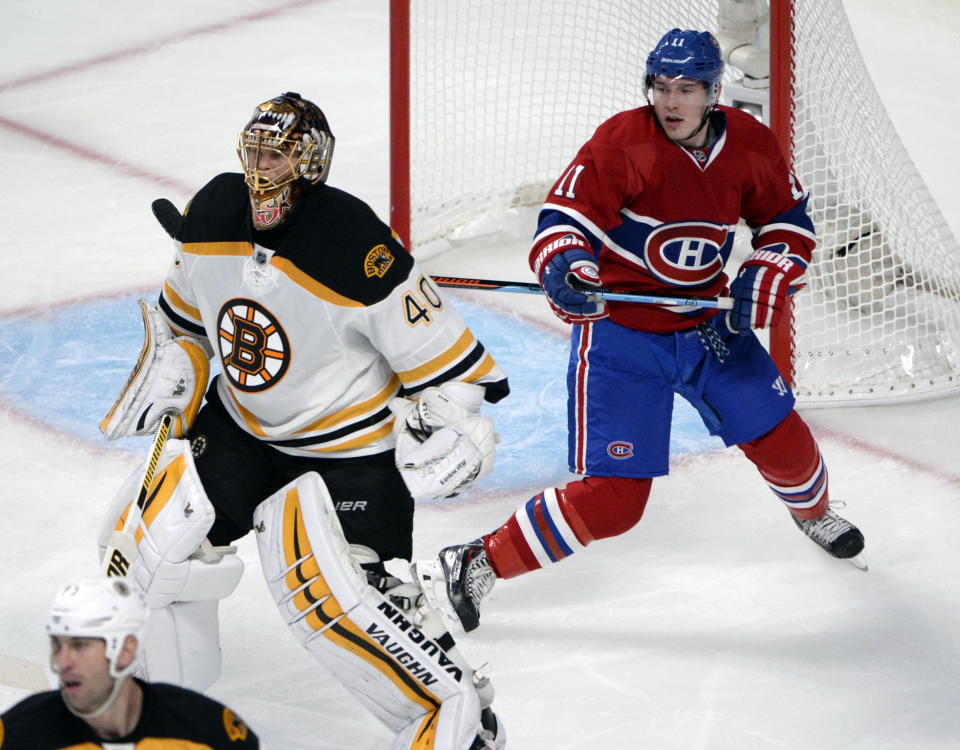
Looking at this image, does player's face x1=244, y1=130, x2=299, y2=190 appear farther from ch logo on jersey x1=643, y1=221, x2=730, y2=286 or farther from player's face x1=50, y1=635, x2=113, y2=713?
player's face x1=50, y1=635, x2=113, y2=713

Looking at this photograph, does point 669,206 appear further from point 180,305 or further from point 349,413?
point 180,305

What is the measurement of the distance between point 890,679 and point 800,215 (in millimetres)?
Answer: 903

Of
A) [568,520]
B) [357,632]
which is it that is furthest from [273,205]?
[568,520]

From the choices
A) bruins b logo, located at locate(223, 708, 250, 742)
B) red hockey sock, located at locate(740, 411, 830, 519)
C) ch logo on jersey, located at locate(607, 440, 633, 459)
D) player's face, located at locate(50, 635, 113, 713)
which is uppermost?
player's face, located at locate(50, 635, 113, 713)

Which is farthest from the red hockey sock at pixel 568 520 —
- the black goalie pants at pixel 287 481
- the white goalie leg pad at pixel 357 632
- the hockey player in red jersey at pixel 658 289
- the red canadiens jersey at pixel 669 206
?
the white goalie leg pad at pixel 357 632

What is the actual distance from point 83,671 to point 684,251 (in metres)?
1.59

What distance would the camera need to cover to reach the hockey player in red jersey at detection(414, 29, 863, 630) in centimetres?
282

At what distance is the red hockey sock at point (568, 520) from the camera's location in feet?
9.74

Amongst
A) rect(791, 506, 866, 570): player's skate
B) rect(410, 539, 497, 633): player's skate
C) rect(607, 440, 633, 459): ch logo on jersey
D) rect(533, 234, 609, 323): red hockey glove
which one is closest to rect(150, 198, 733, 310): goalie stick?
rect(533, 234, 609, 323): red hockey glove

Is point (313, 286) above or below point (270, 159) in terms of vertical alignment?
below

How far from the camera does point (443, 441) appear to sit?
2465 millimetres

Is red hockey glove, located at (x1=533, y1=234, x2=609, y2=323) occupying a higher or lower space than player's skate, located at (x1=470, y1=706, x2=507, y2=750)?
higher

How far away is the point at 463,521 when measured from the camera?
3531mm

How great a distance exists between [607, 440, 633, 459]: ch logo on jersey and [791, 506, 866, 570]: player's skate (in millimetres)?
581
